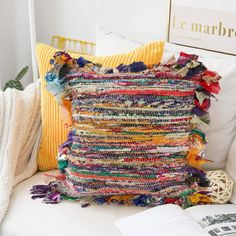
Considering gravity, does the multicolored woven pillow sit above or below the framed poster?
below

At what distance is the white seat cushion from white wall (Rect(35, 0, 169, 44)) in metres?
0.91

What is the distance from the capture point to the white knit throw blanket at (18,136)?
4.39 ft

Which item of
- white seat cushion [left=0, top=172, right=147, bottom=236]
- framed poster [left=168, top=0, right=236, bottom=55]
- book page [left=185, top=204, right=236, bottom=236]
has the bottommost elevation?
white seat cushion [left=0, top=172, right=147, bottom=236]

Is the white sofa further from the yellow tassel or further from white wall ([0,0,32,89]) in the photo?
white wall ([0,0,32,89])

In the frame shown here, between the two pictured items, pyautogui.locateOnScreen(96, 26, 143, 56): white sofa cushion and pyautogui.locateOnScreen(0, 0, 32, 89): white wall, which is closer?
pyautogui.locateOnScreen(96, 26, 143, 56): white sofa cushion

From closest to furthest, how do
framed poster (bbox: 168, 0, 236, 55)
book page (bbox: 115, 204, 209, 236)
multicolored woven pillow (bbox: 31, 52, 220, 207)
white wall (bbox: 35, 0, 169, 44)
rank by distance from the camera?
book page (bbox: 115, 204, 209, 236) → multicolored woven pillow (bbox: 31, 52, 220, 207) → framed poster (bbox: 168, 0, 236, 55) → white wall (bbox: 35, 0, 169, 44)

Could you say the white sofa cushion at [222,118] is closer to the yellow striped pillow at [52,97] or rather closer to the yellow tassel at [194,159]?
the yellow tassel at [194,159]

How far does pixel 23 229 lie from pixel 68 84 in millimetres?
436

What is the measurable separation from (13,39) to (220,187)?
1.55m

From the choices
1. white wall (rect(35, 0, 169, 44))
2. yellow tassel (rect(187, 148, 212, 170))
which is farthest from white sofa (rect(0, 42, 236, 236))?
white wall (rect(35, 0, 169, 44))

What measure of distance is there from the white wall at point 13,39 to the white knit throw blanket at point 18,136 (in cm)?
89

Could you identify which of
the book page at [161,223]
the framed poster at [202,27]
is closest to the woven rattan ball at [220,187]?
the book page at [161,223]

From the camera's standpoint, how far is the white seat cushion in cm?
117

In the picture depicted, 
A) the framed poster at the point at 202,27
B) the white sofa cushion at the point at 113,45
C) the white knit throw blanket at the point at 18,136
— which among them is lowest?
the white knit throw blanket at the point at 18,136
